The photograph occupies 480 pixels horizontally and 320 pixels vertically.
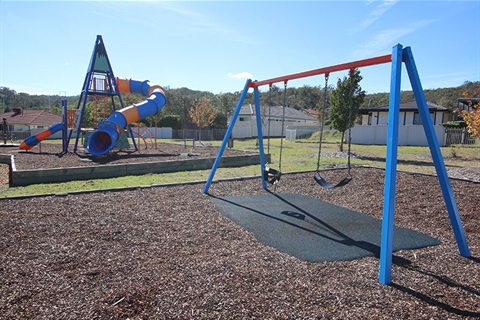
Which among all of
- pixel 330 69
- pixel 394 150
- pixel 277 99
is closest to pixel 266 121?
pixel 277 99

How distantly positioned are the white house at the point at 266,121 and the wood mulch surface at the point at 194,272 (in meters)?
27.2

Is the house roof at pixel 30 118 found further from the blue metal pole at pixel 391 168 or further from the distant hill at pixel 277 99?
the blue metal pole at pixel 391 168

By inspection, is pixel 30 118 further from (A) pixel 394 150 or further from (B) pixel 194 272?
(A) pixel 394 150

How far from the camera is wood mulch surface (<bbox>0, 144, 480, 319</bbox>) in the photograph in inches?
109

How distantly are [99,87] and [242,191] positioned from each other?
37.9ft

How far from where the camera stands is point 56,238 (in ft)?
14.5

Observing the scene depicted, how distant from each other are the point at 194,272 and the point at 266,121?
136ft

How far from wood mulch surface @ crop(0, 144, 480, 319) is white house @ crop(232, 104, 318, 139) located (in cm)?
2720

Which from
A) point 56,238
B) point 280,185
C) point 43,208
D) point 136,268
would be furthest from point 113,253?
point 280,185

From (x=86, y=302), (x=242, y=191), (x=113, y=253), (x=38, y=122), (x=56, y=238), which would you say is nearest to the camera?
(x=86, y=302)

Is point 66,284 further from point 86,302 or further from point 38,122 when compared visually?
point 38,122

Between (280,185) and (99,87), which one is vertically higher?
(99,87)

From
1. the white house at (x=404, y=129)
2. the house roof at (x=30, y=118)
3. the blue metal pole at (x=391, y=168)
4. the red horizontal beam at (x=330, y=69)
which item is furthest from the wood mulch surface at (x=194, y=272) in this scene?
the house roof at (x=30, y=118)

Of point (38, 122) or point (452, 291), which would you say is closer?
point (452, 291)
